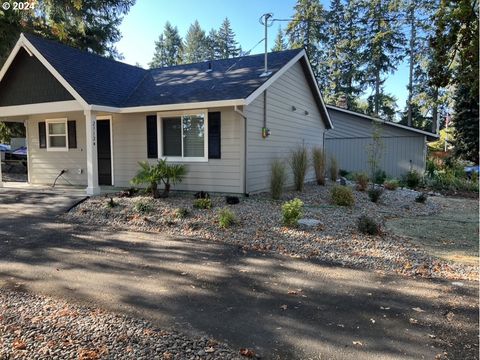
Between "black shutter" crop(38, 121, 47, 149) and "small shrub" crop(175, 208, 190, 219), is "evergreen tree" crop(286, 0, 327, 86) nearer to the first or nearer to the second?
"black shutter" crop(38, 121, 47, 149)

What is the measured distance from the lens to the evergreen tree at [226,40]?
49.6m

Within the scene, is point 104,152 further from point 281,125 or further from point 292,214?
point 292,214

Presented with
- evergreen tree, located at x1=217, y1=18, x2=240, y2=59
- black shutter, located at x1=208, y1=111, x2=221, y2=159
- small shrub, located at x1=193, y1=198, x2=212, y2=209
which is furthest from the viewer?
evergreen tree, located at x1=217, y1=18, x2=240, y2=59

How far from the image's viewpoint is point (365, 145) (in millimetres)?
17688

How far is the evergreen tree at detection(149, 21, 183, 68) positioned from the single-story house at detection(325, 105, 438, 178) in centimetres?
4116

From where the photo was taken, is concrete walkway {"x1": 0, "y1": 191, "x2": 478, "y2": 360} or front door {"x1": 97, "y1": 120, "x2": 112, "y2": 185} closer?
concrete walkway {"x1": 0, "y1": 191, "x2": 478, "y2": 360}

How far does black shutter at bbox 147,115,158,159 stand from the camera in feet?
33.5

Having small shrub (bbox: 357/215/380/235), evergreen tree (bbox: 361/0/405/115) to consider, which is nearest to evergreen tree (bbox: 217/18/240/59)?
evergreen tree (bbox: 361/0/405/115)

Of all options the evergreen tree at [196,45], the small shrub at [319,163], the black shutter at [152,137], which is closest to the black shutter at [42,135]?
the black shutter at [152,137]

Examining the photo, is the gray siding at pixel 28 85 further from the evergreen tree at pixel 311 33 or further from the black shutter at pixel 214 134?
the evergreen tree at pixel 311 33

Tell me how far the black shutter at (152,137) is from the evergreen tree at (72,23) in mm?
3617

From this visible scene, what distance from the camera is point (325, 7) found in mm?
35469

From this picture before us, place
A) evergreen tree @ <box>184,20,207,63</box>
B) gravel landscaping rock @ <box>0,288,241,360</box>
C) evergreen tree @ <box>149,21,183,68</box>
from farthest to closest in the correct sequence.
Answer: evergreen tree @ <box>149,21,183,68</box>
evergreen tree @ <box>184,20,207,63</box>
gravel landscaping rock @ <box>0,288,241,360</box>

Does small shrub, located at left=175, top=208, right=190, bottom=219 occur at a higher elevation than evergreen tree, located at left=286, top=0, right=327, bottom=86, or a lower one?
lower
